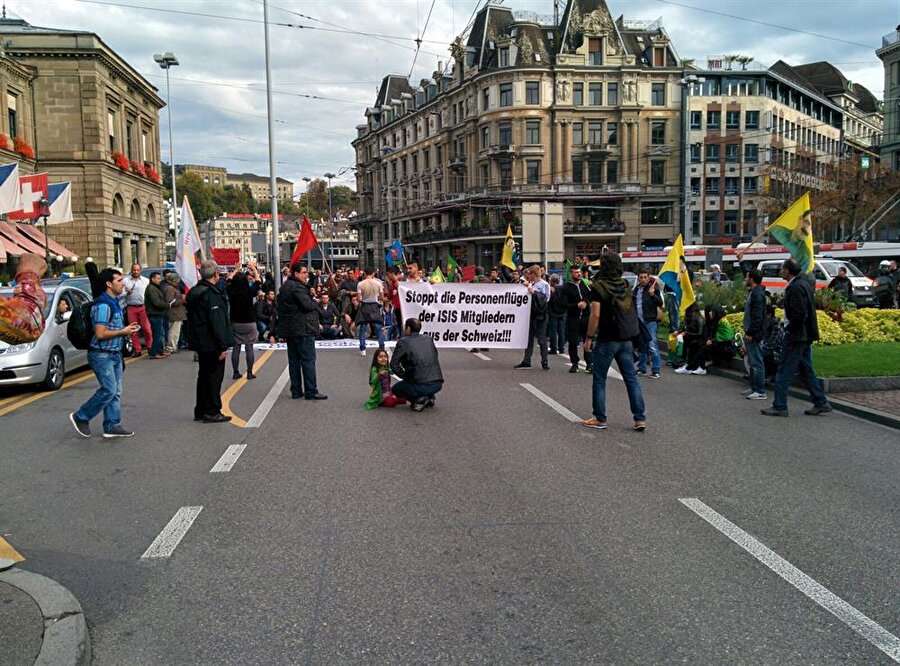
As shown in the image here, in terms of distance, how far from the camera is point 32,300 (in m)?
8.45

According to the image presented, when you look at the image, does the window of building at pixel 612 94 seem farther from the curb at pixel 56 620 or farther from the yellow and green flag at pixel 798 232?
A: the curb at pixel 56 620

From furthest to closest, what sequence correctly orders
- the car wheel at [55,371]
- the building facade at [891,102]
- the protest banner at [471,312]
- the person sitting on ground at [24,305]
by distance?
the building facade at [891,102]
the protest banner at [471,312]
the car wheel at [55,371]
the person sitting on ground at [24,305]

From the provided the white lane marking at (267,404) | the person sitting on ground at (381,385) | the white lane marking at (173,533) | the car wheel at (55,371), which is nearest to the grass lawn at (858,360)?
the person sitting on ground at (381,385)

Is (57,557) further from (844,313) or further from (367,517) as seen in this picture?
(844,313)

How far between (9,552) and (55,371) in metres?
→ 7.97

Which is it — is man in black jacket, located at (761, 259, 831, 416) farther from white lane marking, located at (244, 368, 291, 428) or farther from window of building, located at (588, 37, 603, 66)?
window of building, located at (588, 37, 603, 66)

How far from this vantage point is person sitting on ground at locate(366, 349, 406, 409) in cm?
1037

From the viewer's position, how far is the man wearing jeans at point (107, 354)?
8.31m

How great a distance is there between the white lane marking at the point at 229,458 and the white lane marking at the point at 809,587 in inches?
164

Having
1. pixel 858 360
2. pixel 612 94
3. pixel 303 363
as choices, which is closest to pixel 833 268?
pixel 858 360

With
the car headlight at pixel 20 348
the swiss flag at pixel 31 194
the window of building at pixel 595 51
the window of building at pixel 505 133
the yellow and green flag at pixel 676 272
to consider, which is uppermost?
the window of building at pixel 595 51

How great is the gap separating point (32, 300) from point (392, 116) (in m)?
89.9

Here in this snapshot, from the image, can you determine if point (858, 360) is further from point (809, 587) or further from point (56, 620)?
point (56, 620)

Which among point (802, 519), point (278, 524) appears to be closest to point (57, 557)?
point (278, 524)
